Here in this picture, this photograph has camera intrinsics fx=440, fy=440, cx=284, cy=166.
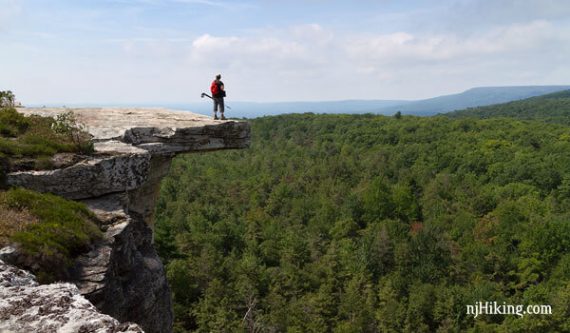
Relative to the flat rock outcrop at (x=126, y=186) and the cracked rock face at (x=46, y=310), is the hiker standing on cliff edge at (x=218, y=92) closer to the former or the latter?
the flat rock outcrop at (x=126, y=186)

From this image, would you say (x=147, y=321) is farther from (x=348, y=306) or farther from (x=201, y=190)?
(x=201, y=190)

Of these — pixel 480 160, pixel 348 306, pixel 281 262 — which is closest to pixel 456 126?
pixel 480 160

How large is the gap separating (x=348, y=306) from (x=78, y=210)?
3550 cm

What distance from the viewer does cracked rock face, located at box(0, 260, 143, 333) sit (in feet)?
16.9

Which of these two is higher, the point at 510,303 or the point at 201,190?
the point at 201,190

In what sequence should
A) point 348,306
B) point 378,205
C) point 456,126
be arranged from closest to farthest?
point 348,306 → point 378,205 → point 456,126

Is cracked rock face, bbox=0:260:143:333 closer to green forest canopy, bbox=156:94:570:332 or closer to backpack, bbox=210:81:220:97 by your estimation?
backpack, bbox=210:81:220:97

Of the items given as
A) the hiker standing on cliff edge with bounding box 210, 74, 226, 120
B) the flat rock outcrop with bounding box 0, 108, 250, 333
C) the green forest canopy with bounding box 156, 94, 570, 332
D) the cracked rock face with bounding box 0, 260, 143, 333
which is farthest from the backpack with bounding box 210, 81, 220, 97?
the green forest canopy with bounding box 156, 94, 570, 332

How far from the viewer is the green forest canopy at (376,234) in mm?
40438

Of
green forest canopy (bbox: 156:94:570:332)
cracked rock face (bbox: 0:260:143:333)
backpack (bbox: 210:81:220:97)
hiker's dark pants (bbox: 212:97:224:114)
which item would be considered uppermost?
backpack (bbox: 210:81:220:97)

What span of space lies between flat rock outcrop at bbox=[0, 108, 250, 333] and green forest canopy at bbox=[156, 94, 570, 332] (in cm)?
1822

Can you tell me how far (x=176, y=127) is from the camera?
14492 mm

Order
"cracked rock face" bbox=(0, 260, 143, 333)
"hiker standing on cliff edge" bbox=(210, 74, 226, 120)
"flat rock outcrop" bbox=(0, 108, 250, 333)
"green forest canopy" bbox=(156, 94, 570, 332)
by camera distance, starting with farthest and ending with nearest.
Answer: "green forest canopy" bbox=(156, 94, 570, 332), "hiker standing on cliff edge" bbox=(210, 74, 226, 120), "flat rock outcrop" bbox=(0, 108, 250, 333), "cracked rock face" bbox=(0, 260, 143, 333)

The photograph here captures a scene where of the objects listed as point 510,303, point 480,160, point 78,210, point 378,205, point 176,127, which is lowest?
point 510,303
